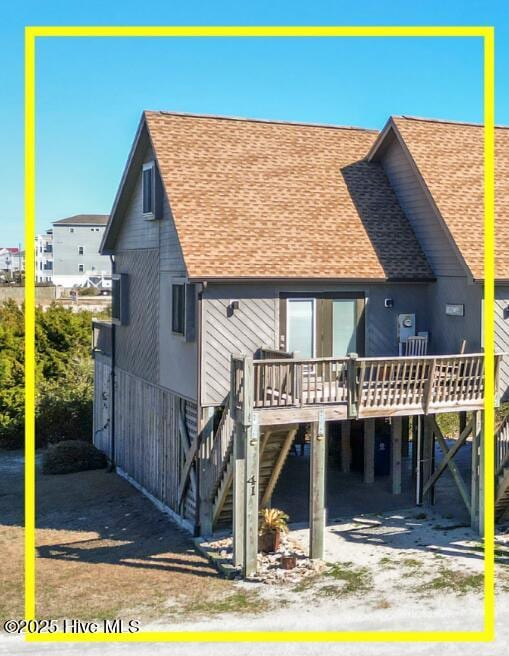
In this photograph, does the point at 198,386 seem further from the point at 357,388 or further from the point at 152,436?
the point at 152,436

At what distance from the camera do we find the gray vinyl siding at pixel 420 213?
22.1 meters

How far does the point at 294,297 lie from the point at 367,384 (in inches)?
127

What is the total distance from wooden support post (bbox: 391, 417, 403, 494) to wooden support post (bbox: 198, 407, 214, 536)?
527cm

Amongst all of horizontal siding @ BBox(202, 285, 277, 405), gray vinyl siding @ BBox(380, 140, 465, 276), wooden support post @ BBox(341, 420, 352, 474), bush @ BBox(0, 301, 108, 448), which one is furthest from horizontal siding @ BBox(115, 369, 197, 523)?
gray vinyl siding @ BBox(380, 140, 465, 276)

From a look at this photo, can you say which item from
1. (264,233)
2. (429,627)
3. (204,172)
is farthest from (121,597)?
(204,172)

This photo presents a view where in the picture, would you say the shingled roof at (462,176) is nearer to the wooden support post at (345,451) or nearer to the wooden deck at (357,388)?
the wooden deck at (357,388)

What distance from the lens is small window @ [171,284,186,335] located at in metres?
21.9

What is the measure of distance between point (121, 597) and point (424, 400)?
7808 mm

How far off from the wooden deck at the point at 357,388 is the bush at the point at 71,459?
460 inches

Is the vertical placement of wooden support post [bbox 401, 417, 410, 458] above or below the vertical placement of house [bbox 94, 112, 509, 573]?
below

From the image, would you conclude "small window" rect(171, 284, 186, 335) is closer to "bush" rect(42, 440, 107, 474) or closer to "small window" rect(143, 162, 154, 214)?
"small window" rect(143, 162, 154, 214)

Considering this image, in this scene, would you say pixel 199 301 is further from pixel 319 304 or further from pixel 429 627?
pixel 429 627

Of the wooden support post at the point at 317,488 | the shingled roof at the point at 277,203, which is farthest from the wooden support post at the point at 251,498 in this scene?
the shingled roof at the point at 277,203

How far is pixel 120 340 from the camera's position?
94.5 ft
